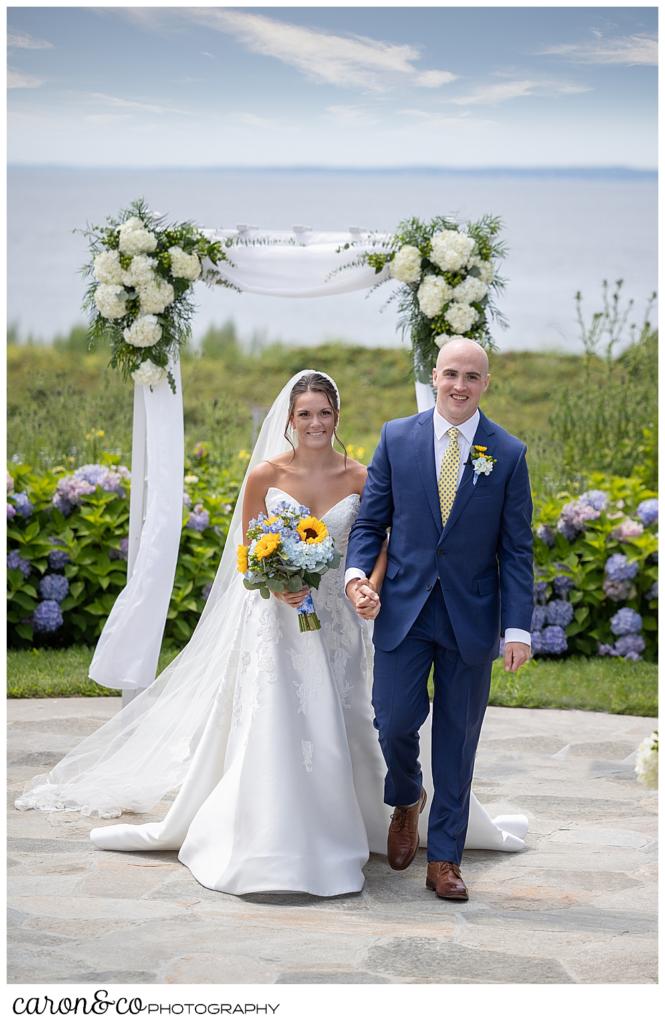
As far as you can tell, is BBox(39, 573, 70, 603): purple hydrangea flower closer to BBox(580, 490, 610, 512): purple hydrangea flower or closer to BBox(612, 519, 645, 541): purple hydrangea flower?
BBox(580, 490, 610, 512): purple hydrangea flower

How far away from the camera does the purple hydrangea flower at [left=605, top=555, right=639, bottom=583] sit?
8.16m

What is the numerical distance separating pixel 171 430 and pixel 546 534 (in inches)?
143

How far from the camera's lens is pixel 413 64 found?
16.4 meters

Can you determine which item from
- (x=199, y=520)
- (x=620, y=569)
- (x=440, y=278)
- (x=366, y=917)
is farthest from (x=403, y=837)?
(x=199, y=520)

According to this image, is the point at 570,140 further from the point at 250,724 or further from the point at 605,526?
the point at 250,724

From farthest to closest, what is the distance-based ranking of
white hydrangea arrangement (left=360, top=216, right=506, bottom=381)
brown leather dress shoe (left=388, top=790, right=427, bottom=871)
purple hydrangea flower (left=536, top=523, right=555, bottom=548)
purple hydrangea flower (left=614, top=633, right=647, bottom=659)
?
purple hydrangea flower (left=536, top=523, right=555, bottom=548)
purple hydrangea flower (left=614, top=633, right=647, bottom=659)
white hydrangea arrangement (left=360, top=216, right=506, bottom=381)
brown leather dress shoe (left=388, top=790, right=427, bottom=871)

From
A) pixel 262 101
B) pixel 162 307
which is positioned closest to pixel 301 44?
pixel 262 101

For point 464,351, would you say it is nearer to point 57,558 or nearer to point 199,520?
point 199,520

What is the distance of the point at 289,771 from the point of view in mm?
4172

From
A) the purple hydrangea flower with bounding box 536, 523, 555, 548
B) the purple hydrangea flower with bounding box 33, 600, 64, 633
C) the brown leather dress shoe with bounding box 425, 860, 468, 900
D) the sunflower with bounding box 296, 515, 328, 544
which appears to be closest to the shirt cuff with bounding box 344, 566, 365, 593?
the sunflower with bounding box 296, 515, 328, 544

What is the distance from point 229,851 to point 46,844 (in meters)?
0.89

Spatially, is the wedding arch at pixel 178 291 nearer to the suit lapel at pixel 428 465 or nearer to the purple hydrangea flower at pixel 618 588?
the suit lapel at pixel 428 465

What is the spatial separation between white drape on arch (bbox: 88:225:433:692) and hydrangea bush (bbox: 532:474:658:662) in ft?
10.0

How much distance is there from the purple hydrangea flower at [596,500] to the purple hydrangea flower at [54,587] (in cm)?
365
